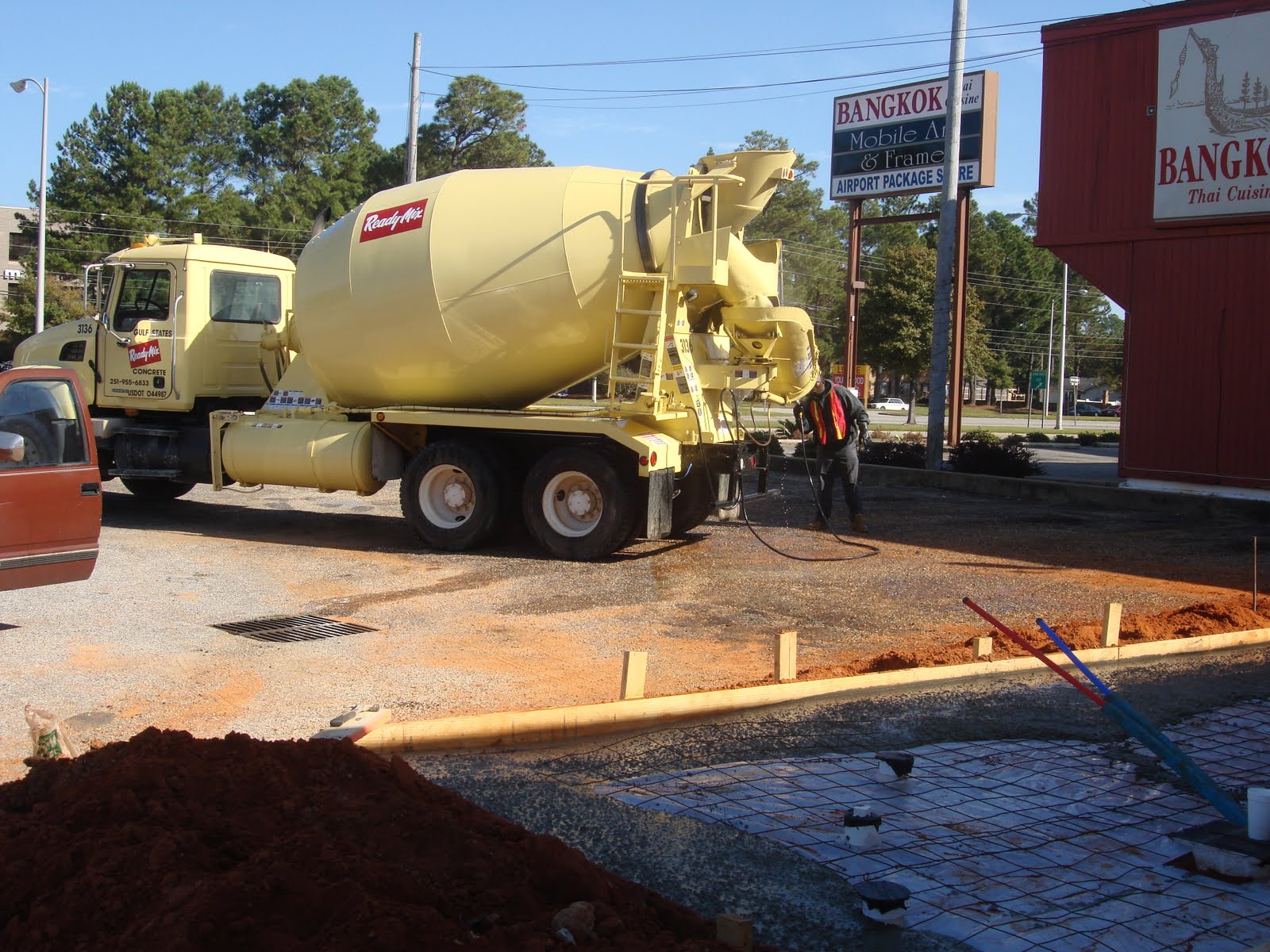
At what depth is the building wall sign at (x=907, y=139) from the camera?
2372cm

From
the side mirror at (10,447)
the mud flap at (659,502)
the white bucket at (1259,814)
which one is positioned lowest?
the white bucket at (1259,814)

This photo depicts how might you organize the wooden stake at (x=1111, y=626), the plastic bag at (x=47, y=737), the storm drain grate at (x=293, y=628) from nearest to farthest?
the plastic bag at (x=47, y=737)
the wooden stake at (x=1111, y=626)
the storm drain grate at (x=293, y=628)

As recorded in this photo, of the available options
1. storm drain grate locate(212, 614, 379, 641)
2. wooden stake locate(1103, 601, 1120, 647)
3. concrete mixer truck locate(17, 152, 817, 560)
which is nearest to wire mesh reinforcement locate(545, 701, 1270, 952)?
wooden stake locate(1103, 601, 1120, 647)

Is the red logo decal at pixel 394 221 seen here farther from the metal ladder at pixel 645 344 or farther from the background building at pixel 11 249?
the background building at pixel 11 249

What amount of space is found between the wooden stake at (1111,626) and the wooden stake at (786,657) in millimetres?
2304

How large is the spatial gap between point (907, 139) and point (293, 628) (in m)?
20.5

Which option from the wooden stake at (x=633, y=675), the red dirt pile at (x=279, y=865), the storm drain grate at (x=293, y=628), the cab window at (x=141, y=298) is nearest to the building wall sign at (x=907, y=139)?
the cab window at (x=141, y=298)

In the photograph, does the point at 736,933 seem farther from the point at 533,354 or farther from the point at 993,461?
the point at 993,461

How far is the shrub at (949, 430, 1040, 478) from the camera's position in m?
19.0

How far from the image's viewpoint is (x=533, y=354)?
11.9m

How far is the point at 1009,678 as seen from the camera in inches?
275

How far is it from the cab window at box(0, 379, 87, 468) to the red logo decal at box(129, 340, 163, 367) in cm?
592

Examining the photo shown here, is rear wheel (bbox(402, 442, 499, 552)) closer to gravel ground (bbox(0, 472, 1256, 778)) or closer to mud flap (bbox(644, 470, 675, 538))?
gravel ground (bbox(0, 472, 1256, 778))

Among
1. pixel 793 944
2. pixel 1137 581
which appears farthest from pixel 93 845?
pixel 1137 581
